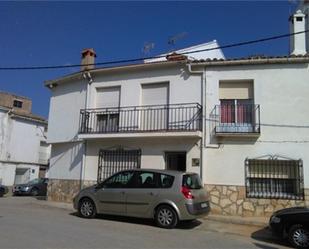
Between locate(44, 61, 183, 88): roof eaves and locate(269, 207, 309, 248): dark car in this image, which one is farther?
locate(44, 61, 183, 88): roof eaves

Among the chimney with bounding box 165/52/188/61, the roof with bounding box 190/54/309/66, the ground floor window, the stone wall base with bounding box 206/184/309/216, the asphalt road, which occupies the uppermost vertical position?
the chimney with bounding box 165/52/188/61

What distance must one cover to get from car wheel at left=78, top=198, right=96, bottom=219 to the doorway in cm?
364

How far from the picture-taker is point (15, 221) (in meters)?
9.50

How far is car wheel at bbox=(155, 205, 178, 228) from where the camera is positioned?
31.7ft

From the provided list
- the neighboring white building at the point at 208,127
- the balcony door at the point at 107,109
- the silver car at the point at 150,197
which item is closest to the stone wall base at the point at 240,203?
the neighboring white building at the point at 208,127

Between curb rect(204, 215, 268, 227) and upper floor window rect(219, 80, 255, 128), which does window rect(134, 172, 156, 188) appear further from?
upper floor window rect(219, 80, 255, 128)

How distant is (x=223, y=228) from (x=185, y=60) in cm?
635

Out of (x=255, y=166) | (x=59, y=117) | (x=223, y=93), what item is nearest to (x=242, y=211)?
(x=255, y=166)

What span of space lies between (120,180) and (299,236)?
5.12 metres

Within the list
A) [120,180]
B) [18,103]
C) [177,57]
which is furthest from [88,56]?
[18,103]

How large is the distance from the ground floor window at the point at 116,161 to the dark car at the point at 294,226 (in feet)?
20.8

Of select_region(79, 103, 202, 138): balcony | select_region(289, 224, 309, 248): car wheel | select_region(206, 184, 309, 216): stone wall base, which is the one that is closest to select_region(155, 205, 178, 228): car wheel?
select_region(289, 224, 309, 248): car wheel

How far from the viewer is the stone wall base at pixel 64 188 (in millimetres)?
14773

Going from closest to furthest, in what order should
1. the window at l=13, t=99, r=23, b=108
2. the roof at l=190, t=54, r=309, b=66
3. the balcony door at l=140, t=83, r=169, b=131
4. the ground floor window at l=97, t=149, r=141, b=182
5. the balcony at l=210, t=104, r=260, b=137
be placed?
the roof at l=190, t=54, r=309, b=66 < the balcony at l=210, t=104, r=260, b=137 < the balcony door at l=140, t=83, r=169, b=131 < the ground floor window at l=97, t=149, r=141, b=182 < the window at l=13, t=99, r=23, b=108
